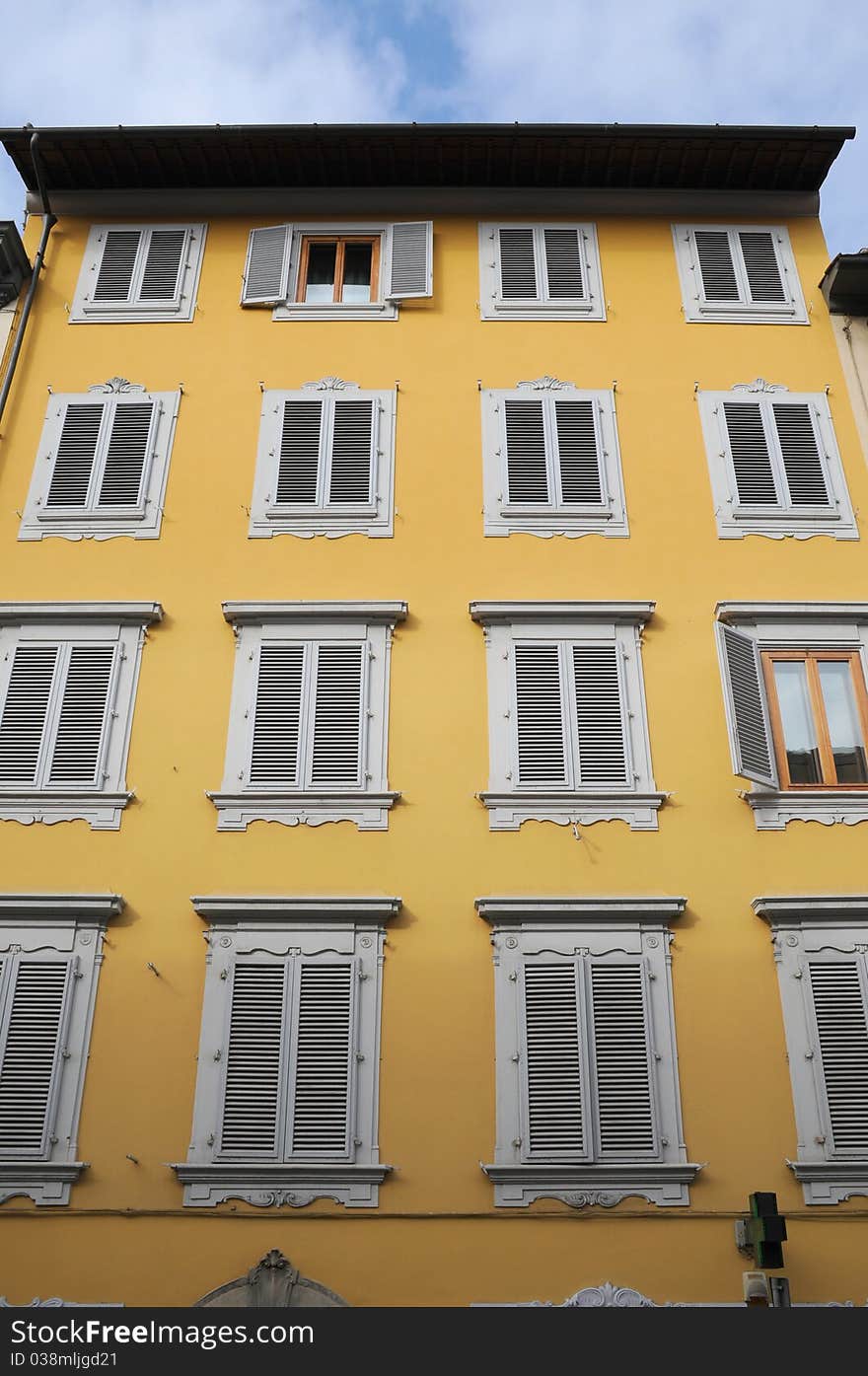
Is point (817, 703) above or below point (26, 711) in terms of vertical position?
above

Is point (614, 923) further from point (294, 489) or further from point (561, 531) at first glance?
point (294, 489)

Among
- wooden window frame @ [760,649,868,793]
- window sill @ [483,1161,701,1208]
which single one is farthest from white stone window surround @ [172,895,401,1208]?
wooden window frame @ [760,649,868,793]

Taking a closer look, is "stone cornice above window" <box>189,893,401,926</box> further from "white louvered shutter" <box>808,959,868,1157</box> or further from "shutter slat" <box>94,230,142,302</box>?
"shutter slat" <box>94,230,142,302</box>

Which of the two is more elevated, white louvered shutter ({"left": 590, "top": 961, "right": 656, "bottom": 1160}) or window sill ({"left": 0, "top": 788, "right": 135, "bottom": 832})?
window sill ({"left": 0, "top": 788, "right": 135, "bottom": 832})

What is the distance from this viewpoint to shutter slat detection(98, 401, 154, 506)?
15117 mm

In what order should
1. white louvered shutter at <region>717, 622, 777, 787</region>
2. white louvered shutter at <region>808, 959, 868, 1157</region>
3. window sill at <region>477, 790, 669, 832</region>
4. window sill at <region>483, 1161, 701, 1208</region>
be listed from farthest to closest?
white louvered shutter at <region>717, 622, 777, 787</region>
window sill at <region>477, 790, 669, 832</region>
white louvered shutter at <region>808, 959, 868, 1157</region>
window sill at <region>483, 1161, 701, 1208</region>

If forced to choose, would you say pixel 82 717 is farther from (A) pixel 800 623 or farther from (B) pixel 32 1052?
(A) pixel 800 623

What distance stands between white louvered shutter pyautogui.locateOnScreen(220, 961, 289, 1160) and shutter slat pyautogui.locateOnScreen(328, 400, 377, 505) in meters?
5.67

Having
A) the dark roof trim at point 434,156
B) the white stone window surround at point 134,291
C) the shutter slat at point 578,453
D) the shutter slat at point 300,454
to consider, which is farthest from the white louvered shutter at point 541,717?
the dark roof trim at point 434,156

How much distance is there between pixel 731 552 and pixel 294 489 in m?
5.12

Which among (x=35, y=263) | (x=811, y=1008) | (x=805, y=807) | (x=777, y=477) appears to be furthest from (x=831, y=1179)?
(x=35, y=263)

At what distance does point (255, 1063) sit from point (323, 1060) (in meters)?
0.62

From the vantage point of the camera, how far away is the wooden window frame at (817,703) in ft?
43.8

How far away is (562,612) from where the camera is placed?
1404cm
